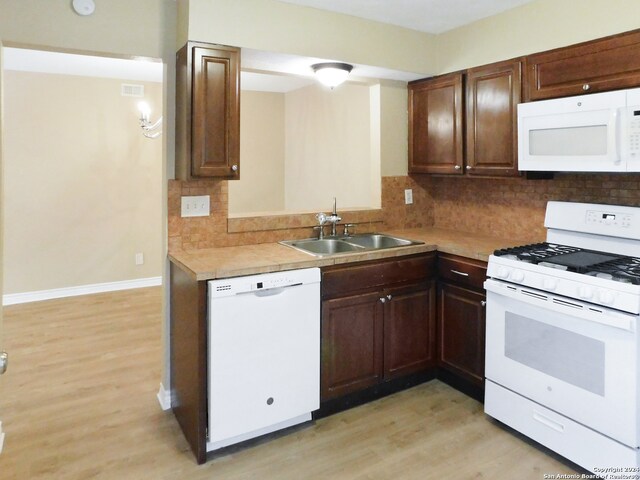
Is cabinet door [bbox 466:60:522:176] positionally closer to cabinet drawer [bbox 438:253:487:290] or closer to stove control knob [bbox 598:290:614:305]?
cabinet drawer [bbox 438:253:487:290]

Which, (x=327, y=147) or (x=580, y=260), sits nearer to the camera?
(x=580, y=260)

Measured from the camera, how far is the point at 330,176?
4.97 m

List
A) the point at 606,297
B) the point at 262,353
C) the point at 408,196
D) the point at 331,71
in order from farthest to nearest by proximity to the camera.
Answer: the point at 408,196 → the point at 331,71 → the point at 262,353 → the point at 606,297

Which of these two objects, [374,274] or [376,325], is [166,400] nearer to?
[376,325]

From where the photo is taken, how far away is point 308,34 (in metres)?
2.80

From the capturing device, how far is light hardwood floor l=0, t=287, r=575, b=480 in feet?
7.25

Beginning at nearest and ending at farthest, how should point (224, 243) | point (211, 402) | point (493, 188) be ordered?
1. point (211, 402)
2. point (224, 243)
3. point (493, 188)

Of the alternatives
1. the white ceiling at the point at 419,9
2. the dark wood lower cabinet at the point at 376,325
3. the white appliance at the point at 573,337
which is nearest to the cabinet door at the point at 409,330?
the dark wood lower cabinet at the point at 376,325

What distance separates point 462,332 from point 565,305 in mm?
807

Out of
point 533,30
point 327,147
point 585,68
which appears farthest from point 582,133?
point 327,147

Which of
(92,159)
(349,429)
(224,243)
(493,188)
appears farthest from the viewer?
(92,159)

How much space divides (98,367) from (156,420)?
0.96 m

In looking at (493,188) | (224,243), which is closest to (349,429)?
(224,243)

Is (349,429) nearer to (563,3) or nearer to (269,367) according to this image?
(269,367)
